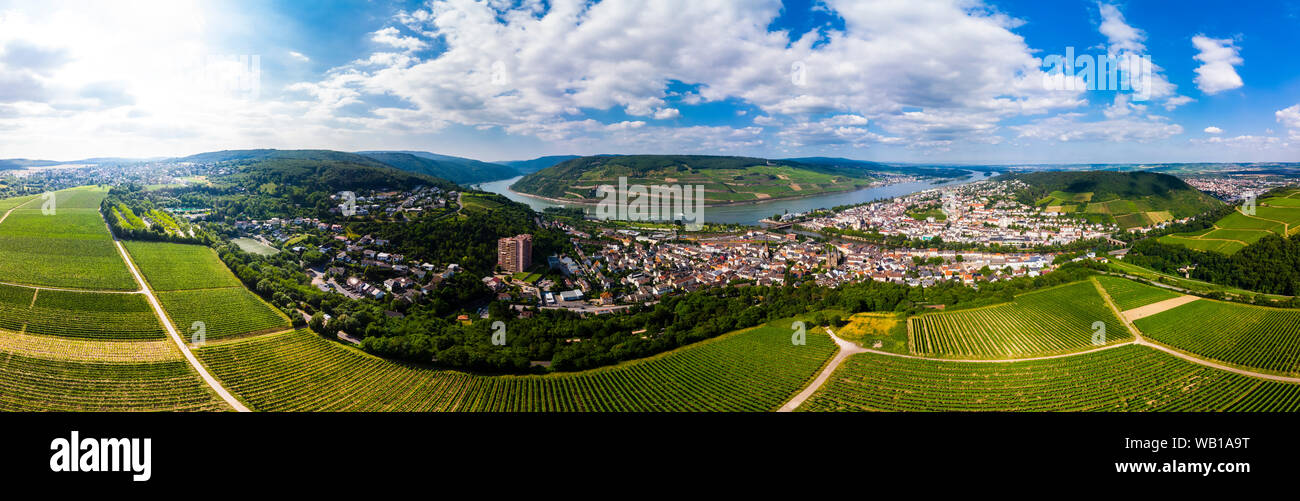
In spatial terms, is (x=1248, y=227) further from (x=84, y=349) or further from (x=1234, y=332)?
(x=84, y=349)

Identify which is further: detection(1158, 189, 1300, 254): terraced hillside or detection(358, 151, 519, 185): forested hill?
detection(358, 151, 519, 185): forested hill

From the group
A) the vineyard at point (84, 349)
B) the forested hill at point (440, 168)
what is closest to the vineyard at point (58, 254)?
the vineyard at point (84, 349)

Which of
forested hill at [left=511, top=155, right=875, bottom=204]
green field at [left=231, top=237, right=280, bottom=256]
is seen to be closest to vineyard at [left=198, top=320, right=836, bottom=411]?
green field at [left=231, top=237, right=280, bottom=256]

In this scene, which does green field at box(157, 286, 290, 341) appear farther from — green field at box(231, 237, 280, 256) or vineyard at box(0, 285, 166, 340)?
green field at box(231, 237, 280, 256)

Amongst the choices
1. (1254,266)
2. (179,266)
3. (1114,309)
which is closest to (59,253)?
(179,266)

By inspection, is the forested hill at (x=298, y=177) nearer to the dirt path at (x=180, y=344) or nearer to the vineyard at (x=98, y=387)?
the dirt path at (x=180, y=344)
